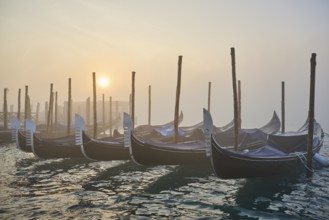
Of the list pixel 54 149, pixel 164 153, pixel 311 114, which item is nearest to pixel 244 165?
pixel 311 114

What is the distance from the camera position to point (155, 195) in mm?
8492

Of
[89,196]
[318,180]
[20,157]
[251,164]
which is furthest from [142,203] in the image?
[20,157]

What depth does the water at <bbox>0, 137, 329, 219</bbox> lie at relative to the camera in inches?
272

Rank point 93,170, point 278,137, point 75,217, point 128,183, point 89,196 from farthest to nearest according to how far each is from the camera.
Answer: point 278,137 → point 93,170 → point 128,183 → point 89,196 → point 75,217

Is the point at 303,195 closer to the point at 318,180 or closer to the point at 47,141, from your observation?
the point at 318,180

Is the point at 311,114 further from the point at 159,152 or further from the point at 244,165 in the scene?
the point at 159,152

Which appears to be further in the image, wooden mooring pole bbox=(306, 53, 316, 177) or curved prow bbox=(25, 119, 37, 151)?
curved prow bbox=(25, 119, 37, 151)

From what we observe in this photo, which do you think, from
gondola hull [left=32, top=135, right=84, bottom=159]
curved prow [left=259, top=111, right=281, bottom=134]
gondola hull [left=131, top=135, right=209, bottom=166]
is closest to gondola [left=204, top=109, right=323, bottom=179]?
gondola hull [left=131, top=135, right=209, bottom=166]

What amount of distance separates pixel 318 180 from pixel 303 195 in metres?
2.04

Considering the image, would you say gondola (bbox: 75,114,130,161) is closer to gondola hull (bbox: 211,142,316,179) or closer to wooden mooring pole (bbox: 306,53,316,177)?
gondola hull (bbox: 211,142,316,179)

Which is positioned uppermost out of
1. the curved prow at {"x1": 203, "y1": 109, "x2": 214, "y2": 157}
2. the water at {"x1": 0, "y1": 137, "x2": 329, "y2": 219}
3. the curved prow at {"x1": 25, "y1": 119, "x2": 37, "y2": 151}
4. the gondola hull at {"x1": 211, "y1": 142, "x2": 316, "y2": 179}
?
the curved prow at {"x1": 203, "y1": 109, "x2": 214, "y2": 157}

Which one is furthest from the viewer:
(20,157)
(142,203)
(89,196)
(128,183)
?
(20,157)

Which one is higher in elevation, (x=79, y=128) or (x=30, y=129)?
(x=79, y=128)

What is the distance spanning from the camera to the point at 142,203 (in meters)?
7.71
